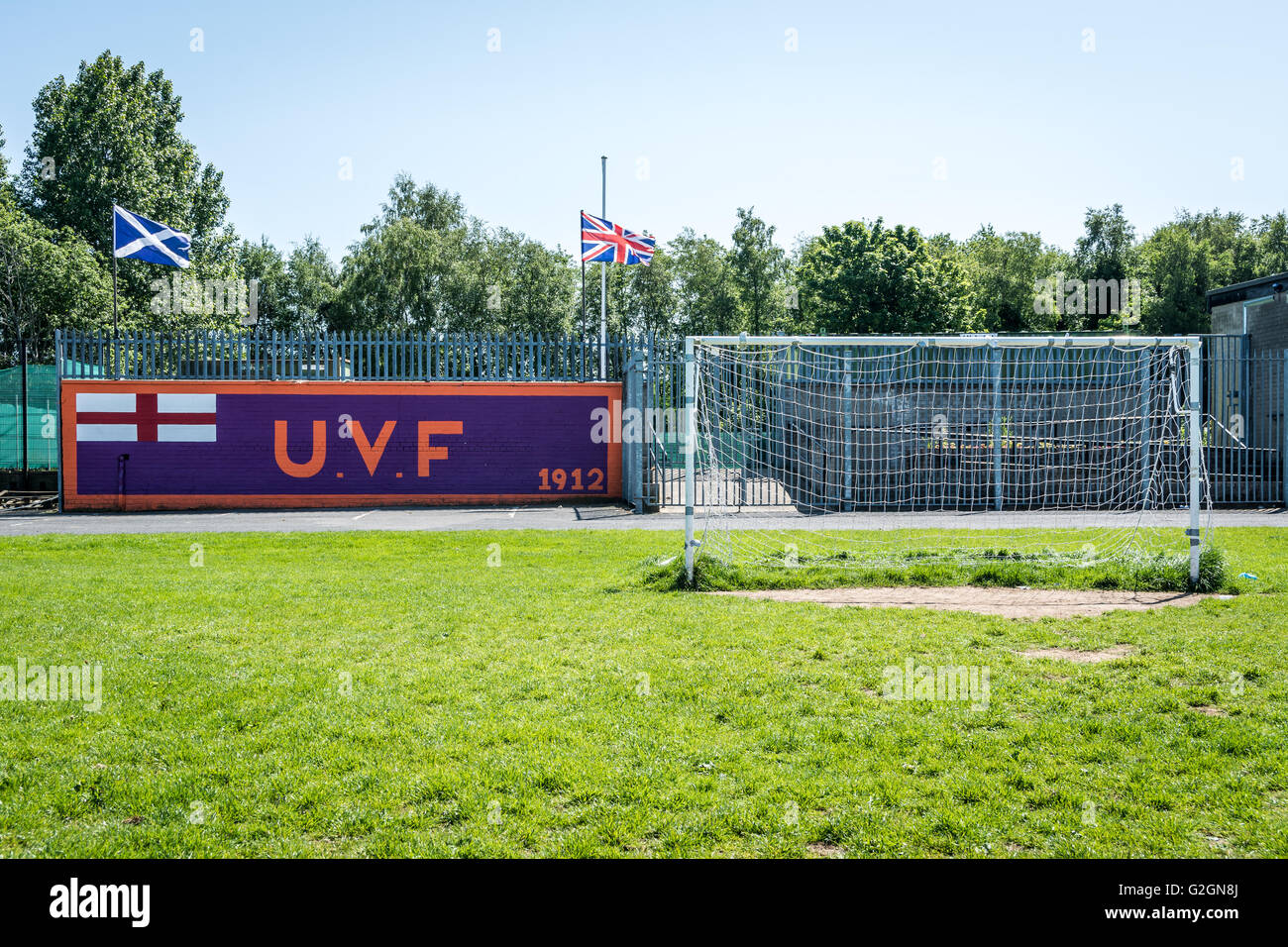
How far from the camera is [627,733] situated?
4.92 m

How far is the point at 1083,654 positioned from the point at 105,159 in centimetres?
5433

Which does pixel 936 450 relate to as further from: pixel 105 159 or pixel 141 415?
pixel 105 159

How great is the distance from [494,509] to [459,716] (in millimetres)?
15376

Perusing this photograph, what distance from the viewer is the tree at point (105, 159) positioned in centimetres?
4569

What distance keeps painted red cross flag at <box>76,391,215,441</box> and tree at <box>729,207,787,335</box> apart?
4076 cm

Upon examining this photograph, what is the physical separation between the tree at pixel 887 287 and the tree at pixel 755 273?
37.9 ft

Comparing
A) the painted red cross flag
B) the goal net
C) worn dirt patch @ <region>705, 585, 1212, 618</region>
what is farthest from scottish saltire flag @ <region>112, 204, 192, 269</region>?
worn dirt patch @ <region>705, 585, 1212, 618</region>

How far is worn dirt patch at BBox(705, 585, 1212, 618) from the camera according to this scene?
8.63 meters

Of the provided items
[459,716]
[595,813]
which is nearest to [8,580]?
[459,716]

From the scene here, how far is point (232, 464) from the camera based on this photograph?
68.5 ft

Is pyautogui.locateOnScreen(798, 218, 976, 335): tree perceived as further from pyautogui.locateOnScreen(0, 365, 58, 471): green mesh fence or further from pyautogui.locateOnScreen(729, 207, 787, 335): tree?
pyautogui.locateOnScreen(0, 365, 58, 471): green mesh fence

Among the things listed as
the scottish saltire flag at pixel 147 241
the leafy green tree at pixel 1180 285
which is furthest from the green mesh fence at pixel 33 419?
the leafy green tree at pixel 1180 285

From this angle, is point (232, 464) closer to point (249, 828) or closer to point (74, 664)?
point (74, 664)
